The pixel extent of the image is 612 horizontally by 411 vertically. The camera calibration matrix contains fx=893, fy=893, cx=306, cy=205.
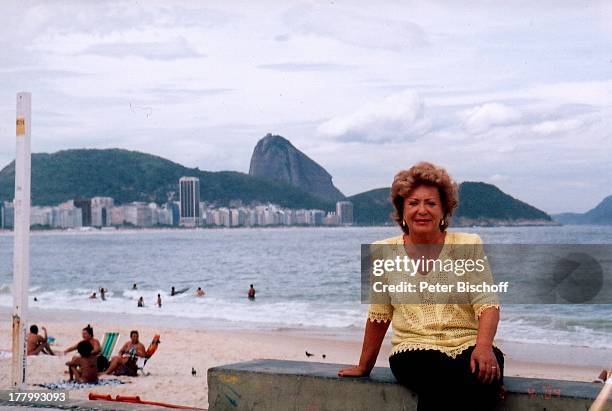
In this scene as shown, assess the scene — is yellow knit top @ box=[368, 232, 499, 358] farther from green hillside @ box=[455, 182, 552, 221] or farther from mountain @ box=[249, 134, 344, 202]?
mountain @ box=[249, 134, 344, 202]

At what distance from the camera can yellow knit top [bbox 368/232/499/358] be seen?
3.24 m

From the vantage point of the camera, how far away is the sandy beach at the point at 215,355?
10.3 m

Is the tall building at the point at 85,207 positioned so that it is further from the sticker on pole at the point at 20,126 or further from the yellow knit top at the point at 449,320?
the yellow knit top at the point at 449,320

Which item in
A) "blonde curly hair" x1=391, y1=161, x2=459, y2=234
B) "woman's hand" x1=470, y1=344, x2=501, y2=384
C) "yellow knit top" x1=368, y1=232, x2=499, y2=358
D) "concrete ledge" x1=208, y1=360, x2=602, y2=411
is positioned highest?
"blonde curly hair" x1=391, y1=161, x2=459, y2=234

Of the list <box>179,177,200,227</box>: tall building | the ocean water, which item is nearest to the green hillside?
the ocean water

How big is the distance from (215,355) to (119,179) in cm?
10863

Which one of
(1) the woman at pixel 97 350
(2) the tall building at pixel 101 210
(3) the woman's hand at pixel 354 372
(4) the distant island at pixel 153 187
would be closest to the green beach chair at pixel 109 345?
(1) the woman at pixel 97 350

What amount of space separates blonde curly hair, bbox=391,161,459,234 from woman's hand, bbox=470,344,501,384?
19.7 inches

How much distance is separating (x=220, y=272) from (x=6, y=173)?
7639 centimetres

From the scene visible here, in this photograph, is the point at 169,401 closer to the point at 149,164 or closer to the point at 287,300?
the point at 287,300

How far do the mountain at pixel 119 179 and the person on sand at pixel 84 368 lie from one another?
108m

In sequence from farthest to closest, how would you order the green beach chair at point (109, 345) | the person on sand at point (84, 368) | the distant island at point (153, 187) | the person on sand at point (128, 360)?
the distant island at point (153, 187) < the green beach chair at point (109, 345) < the person on sand at point (128, 360) < the person on sand at point (84, 368)

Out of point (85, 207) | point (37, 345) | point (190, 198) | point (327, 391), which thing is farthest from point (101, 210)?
point (327, 391)

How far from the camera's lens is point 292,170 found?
463ft
